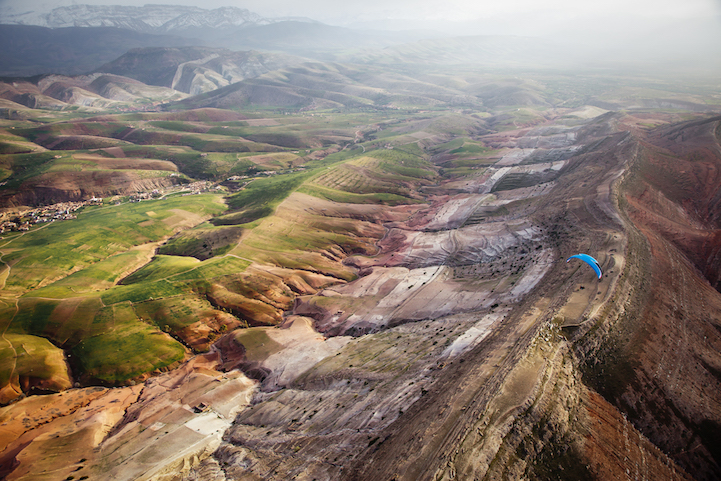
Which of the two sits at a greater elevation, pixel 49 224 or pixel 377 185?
pixel 377 185

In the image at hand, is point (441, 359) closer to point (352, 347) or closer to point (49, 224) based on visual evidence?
point (352, 347)

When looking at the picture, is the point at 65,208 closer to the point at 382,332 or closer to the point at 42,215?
the point at 42,215

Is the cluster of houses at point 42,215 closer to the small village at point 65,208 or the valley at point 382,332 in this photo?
the small village at point 65,208

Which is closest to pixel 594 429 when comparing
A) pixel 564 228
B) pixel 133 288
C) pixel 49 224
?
pixel 564 228

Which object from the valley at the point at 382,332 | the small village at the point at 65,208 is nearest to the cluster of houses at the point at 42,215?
the small village at the point at 65,208

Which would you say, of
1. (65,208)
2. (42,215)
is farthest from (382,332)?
(65,208)

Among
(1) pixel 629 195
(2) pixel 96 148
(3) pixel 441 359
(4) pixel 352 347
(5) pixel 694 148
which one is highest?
(5) pixel 694 148

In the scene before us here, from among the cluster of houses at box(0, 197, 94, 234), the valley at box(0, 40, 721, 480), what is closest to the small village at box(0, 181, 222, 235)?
the cluster of houses at box(0, 197, 94, 234)

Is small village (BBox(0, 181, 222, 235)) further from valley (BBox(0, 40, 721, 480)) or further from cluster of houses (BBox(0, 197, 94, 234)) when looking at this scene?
valley (BBox(0, 40, 721, 480))
